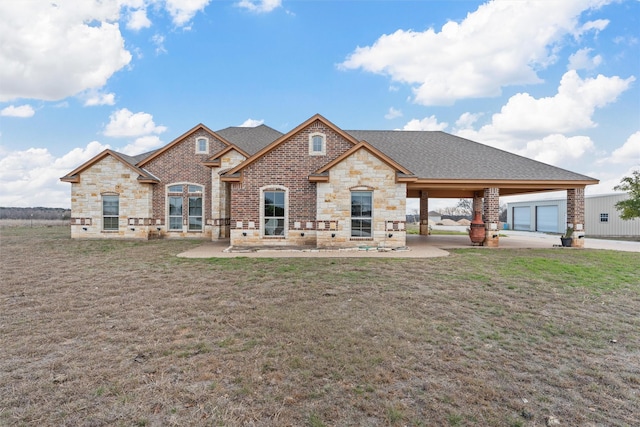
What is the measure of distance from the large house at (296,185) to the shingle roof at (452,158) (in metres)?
0.05

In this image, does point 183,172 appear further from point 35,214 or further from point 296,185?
point 35,214

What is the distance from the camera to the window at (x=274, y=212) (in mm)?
14359

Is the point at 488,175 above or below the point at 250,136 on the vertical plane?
below

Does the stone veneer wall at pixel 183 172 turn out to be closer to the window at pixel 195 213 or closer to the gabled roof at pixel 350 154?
the window at pixel 195 213

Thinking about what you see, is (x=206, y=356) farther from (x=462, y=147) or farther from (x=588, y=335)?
(x=462, y=147)

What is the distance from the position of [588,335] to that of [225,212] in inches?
636

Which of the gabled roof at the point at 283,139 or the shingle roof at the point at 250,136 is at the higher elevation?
the shingle roof at the point at 250,136

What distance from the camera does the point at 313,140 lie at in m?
14.5

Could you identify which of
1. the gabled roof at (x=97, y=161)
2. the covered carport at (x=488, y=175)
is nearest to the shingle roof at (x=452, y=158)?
the covered carport at (x=488, y=175)

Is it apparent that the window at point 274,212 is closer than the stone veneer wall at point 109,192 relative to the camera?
Yes

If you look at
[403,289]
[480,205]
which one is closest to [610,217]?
[480,205]

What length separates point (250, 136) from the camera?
21.0m

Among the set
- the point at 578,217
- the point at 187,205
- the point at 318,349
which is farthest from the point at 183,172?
the point at 578,217

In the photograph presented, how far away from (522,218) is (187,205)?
31.2 meters
